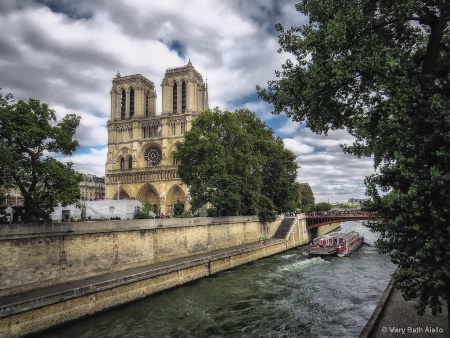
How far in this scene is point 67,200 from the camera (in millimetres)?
17281

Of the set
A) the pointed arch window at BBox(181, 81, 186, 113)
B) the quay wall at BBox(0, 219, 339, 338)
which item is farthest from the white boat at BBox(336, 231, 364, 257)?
the pointed arch window at BBox(181, 81, 186, 113)

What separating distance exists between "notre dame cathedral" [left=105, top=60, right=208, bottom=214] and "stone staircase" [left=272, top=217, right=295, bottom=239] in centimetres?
1919

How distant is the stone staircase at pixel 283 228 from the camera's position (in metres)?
44.9

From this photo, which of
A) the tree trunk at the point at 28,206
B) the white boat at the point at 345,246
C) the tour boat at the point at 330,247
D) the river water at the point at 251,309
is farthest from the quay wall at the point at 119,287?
the white boat at the point at 345,246

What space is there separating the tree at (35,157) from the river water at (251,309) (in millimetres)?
5940

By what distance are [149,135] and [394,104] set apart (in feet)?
203

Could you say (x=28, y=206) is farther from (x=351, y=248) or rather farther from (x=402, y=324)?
(x=351, y=248)

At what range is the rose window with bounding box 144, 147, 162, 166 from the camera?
218ft

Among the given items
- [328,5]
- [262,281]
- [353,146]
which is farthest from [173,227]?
[328,5]

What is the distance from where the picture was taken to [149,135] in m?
67.9

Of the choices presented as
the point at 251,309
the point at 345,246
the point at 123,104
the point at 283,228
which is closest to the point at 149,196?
the point at 123,104

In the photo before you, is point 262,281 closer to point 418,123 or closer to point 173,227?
point 173,227

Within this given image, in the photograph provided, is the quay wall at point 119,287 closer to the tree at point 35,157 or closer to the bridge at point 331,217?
the tree at point 35,157

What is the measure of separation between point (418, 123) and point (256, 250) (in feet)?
88.5
